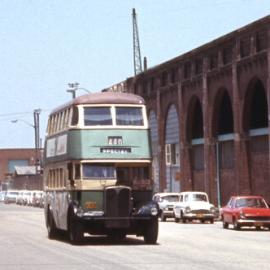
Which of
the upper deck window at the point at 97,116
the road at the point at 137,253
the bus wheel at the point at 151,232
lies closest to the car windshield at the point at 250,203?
the road at the point at 137,253

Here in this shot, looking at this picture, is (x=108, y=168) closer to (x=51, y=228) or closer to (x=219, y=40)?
(x=51, y=228)

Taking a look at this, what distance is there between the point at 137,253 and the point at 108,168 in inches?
199

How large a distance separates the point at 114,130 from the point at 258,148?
84.0 ft

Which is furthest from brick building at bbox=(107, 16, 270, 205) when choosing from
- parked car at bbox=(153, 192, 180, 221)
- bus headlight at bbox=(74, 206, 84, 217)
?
bus headlight at bbox=(74, 206, 84, 217)

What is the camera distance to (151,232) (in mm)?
29547

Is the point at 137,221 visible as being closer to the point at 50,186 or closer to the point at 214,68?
the point at 50,186

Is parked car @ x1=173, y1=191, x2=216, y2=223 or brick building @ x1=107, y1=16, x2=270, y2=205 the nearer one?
parked car @ x1=173, y1=191, x2=216, y2=223

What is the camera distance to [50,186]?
3441 centimetres

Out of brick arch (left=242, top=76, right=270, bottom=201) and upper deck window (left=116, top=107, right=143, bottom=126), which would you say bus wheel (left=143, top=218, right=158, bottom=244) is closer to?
upper deck window (left=116, top=107, right=143, bottom=126)

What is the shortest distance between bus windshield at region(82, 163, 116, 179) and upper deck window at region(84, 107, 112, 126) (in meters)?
1.38

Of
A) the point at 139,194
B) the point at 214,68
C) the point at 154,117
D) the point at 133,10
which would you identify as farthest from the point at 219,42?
the point at 133,10

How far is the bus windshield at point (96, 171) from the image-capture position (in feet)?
96.0

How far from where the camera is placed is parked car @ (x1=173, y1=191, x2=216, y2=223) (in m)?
50.2

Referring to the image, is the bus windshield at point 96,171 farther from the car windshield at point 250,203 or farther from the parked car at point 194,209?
the parked car at point 194,209
